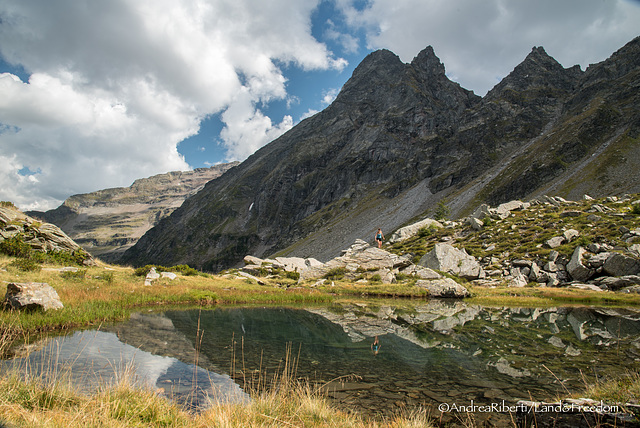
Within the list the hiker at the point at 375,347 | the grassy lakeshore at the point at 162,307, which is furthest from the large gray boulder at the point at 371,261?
the hiker at the point at 375,347

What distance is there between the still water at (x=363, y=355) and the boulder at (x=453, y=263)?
71.8ft

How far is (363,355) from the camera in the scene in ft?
44.3

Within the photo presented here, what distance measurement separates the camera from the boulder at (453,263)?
44.9 meters

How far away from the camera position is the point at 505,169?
130500mm

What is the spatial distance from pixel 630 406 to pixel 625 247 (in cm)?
4506

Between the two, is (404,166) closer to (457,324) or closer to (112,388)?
(457,324)

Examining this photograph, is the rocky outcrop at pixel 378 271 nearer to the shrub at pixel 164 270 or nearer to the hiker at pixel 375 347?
the shrub at pixel 164 270

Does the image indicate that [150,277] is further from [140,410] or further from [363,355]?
[140,410]

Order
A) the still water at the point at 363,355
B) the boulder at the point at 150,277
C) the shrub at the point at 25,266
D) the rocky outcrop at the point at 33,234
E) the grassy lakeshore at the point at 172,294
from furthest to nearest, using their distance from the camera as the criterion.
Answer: the rocky outcrop at the point at 33,234, the boulder at the point at 150,277, the shrub at the point at 25,266, the grassy lakeshore at the point at 172,294, the still water at the point at 363,355

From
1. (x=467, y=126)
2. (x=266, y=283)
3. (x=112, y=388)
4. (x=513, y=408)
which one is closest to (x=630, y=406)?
(x=513, y=408)

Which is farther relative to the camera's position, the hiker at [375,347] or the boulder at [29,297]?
the boulder at [29,297]

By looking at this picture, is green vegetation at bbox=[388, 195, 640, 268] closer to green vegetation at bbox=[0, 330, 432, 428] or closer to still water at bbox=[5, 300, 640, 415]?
still water at bbox=[5, 300, 640, 415]

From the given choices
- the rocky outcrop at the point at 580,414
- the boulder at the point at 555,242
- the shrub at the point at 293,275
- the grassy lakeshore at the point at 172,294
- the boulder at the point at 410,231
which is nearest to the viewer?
the rocky outcrop at the point at 580,414

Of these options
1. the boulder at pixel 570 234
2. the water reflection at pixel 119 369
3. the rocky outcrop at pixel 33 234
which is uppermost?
the boulder at pixel 570 234
